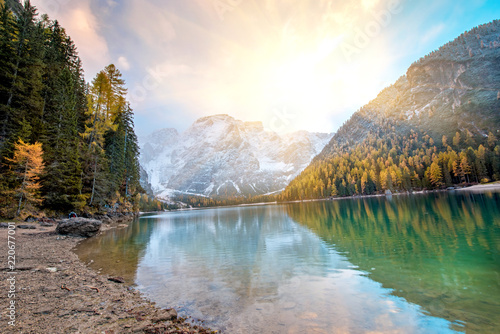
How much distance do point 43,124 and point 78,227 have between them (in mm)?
20218

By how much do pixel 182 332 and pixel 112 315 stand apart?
10.5ft

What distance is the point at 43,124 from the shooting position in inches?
1417

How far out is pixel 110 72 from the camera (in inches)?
1987

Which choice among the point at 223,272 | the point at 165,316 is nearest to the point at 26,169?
the point at 223,272

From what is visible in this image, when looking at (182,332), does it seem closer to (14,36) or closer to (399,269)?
(399,269)

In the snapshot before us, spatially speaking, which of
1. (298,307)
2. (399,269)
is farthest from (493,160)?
(298,307)

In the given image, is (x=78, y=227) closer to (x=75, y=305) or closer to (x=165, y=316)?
(x=75, y=305)

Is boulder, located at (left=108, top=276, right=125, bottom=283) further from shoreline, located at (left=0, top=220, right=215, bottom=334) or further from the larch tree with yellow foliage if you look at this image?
the larch tree with yellow foliage

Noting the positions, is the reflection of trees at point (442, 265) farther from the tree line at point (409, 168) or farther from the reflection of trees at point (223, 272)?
the tree line at point (409, 168)

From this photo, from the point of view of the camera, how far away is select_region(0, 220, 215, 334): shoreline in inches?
265

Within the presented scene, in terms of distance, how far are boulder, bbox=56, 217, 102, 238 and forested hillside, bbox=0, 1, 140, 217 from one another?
7.44 metres

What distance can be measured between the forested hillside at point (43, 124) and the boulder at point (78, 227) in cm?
744

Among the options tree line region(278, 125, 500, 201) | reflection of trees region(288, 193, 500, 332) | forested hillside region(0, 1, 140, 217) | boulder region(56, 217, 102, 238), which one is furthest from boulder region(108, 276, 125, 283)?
tree line region(278, 125, 500, 201)

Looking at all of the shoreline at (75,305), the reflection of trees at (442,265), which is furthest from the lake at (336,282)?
the shoreline at (75,305)
